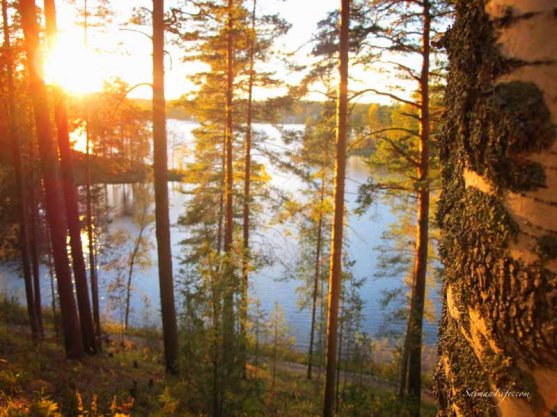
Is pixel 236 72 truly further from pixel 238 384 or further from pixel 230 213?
pixel 238 384

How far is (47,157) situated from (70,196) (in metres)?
1.27

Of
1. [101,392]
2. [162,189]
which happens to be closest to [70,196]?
[162,189]

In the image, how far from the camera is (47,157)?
24.1 feet

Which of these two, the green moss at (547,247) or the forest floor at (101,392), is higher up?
the green moss at (547,247)

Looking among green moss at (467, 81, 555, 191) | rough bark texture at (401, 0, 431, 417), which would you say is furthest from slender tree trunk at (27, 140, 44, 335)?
green moss at (467, 81, 555, 191)

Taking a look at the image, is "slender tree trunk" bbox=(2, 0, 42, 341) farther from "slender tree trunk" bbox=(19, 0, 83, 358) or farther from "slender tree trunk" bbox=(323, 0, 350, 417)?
"slender tree trunk" bbox=(323, 0, 350, 417)

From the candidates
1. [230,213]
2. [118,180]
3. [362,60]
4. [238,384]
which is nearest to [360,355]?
[230,213]

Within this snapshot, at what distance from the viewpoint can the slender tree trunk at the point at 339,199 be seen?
629cm

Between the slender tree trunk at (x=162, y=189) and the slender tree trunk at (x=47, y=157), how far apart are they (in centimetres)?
186

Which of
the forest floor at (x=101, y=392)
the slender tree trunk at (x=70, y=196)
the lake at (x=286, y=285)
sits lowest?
the lake at (x=286, y=285)

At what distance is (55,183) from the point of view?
7.48 meters

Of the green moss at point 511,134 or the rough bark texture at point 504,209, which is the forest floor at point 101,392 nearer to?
the rough bark texture at point 504,209

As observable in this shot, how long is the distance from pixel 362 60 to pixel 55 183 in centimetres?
656

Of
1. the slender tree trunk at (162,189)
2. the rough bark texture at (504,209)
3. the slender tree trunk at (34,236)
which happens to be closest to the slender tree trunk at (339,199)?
the slender tree trunk at (162,189)
